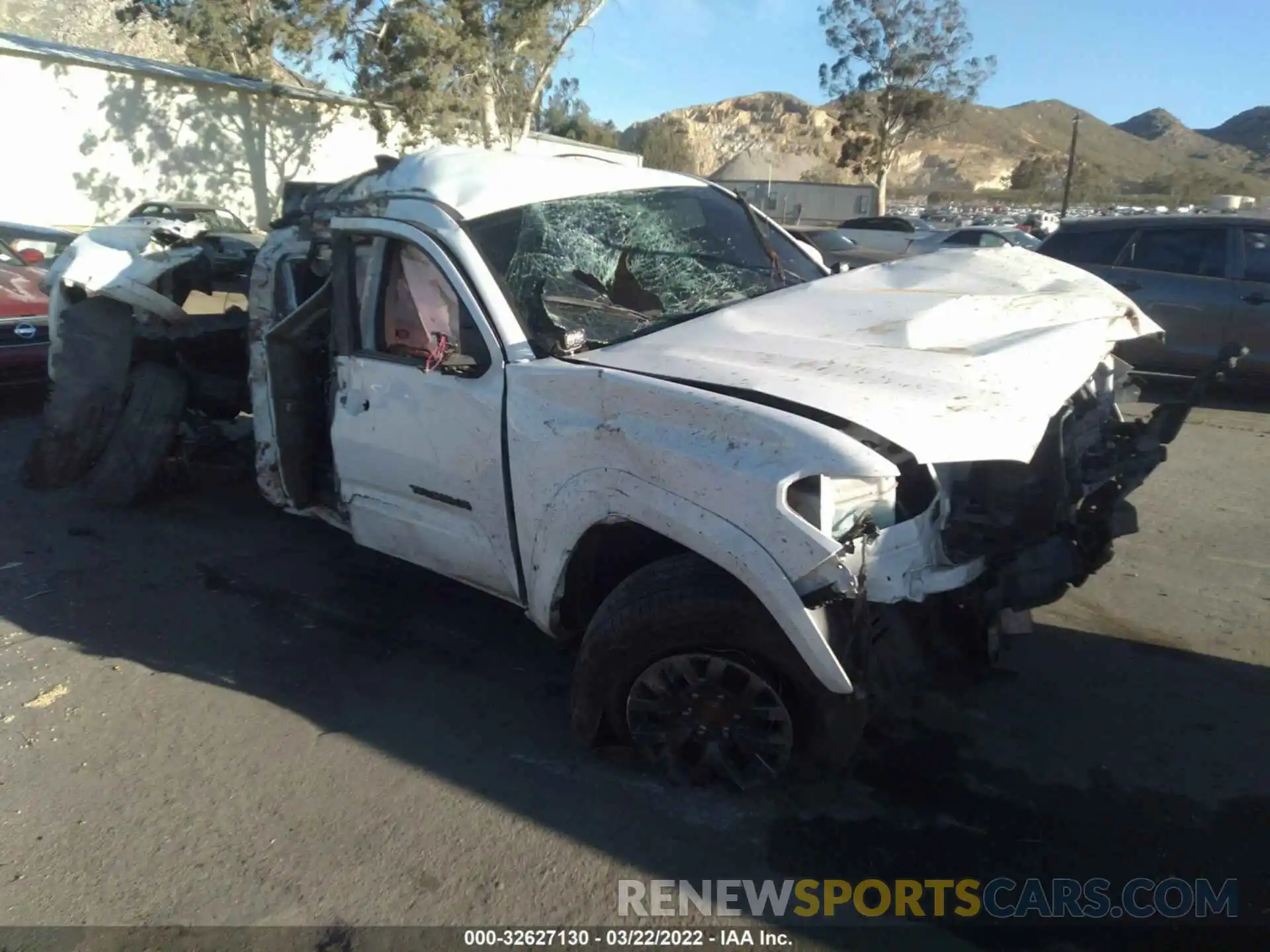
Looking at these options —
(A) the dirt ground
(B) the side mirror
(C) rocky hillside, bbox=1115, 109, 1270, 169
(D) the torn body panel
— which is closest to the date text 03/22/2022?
(A) the dirt ground

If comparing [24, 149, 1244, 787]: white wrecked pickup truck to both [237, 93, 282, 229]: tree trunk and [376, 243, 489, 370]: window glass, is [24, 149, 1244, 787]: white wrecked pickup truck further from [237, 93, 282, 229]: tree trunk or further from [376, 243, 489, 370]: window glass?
[237, 93, 282, 229]: tree trunk

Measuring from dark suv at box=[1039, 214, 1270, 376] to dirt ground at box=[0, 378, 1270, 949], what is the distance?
4067mm

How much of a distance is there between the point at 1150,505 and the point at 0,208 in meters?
24.1

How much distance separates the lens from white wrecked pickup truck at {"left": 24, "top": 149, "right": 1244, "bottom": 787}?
271cm

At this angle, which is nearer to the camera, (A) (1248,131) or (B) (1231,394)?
(B) (1231,394)

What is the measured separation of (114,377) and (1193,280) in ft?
27.7

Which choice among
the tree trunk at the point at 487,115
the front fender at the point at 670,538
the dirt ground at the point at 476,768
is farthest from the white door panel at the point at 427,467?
the tree trunk at the point at 487,115

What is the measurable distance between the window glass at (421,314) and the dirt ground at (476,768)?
1327mm

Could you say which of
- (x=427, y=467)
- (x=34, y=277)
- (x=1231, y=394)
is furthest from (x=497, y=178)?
(x=1231, y=394)

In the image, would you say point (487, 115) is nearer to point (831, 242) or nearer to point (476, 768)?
point (831, 242)

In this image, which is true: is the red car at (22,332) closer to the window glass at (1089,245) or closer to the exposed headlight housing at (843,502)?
the exposed headlight housing at (843,502)

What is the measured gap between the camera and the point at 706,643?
294cm

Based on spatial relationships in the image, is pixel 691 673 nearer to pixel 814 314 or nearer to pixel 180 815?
pixel 814 314

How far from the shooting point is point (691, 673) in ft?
9.95
